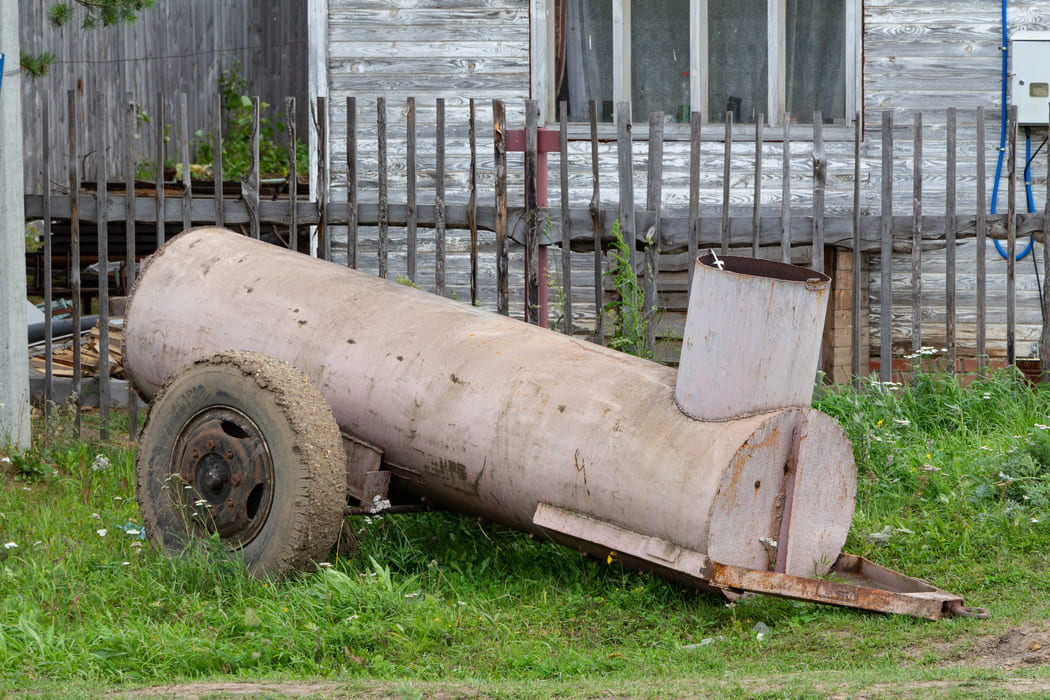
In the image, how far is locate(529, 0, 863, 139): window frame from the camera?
8.71 m

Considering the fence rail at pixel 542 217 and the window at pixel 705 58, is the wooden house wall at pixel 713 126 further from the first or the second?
the fence rail at pixel 542 217

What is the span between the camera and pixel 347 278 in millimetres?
5203

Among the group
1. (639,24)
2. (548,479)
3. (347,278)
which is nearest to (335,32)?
(639,24)

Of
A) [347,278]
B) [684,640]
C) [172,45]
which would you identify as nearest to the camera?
[684,640]

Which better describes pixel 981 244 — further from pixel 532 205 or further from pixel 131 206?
pixel 131 206

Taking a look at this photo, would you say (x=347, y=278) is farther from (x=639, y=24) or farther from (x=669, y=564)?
(x=639, y=24)

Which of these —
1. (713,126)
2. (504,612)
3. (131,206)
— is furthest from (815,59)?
(504,612)

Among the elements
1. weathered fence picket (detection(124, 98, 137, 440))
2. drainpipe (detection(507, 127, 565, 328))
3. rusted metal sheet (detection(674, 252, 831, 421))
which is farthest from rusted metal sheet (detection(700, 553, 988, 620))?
weathered fence picket (detection(124, 98, 137, 440))

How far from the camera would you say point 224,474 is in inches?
178

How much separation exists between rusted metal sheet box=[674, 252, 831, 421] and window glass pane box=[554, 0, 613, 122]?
16.4 ft

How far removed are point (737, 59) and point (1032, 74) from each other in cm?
213

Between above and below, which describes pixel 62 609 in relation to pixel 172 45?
below

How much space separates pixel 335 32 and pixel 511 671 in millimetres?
6136

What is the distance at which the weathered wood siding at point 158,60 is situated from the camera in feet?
37.7
